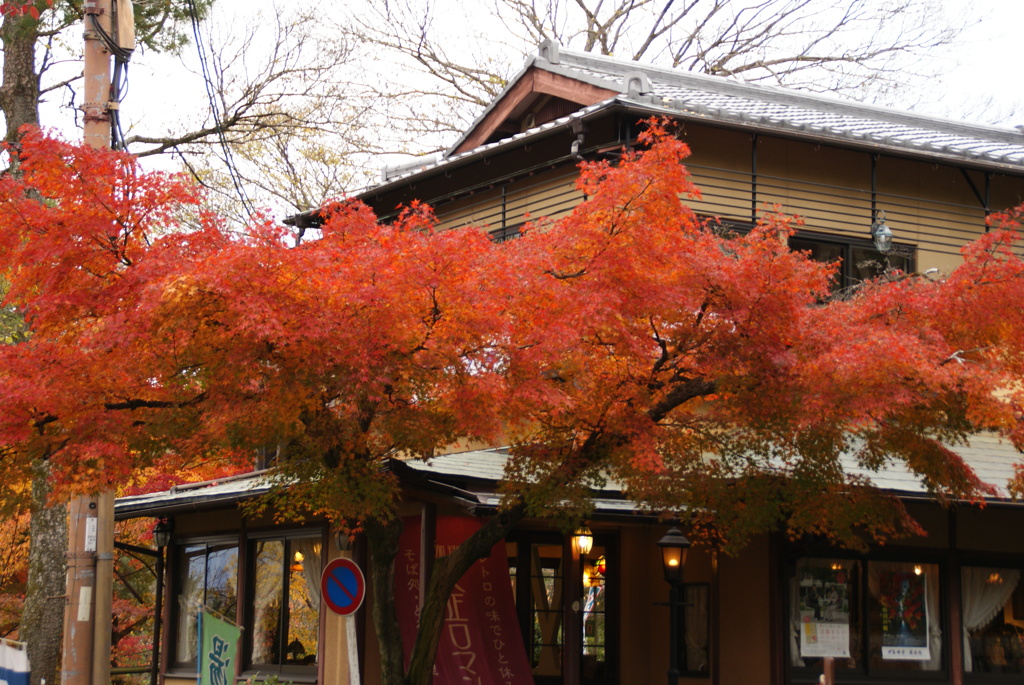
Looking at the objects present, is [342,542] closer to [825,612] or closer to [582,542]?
[582,542]

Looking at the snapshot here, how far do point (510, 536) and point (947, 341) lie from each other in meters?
6.89

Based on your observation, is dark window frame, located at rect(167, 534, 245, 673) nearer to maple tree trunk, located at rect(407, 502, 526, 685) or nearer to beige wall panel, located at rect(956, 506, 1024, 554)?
maple tree trunk, located at rect(407, 502, 526, 685)

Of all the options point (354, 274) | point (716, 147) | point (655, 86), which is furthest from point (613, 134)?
point (354, 274)

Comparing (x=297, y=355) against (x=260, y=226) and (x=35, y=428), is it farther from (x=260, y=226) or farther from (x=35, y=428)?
(x=35, y=428)

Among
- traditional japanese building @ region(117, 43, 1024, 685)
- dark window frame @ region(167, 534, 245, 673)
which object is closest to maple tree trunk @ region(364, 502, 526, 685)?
traditional japanese building @ region(117, 43, 1024, 685)

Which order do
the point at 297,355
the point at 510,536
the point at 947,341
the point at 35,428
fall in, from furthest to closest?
1. the point at 510,536
2. the point at 947,341
3. the point at 35,428
4. the point at 297,355

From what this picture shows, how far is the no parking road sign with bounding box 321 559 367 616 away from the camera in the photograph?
996cm

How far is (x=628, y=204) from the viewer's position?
Result: 998 cm

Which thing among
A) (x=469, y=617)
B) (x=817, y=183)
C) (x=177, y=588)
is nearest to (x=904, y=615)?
(x=469, y=617)

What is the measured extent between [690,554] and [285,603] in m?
5.71

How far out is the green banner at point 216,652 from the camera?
10500 millimetres

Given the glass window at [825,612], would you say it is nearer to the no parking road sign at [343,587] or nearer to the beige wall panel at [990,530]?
the beige wall panel at [990,530]

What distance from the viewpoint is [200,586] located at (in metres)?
16.6

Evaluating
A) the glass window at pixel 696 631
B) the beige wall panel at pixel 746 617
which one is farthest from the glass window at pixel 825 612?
the glass window at pixel 696 631
